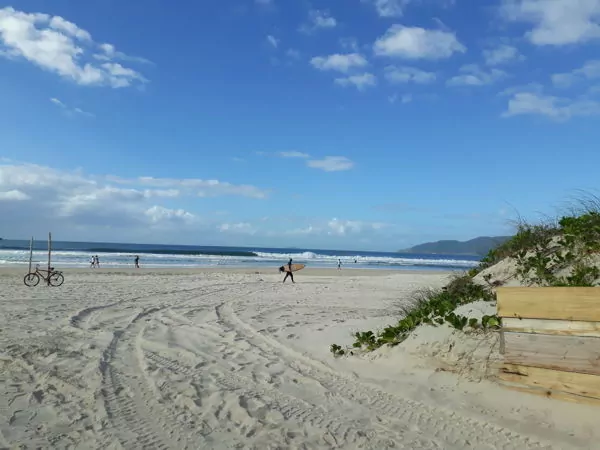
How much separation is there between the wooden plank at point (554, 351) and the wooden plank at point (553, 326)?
39 millimetres

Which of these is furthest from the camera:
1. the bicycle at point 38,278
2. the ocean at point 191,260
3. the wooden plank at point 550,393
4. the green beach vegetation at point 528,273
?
the ocean at point 191,260

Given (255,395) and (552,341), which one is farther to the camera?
(255,395)

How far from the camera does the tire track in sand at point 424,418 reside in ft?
12.0

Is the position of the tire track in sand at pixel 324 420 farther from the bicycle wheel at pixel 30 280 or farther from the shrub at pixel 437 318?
the bicycle wheel at pixel 30 280

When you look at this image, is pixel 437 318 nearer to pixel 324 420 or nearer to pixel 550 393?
pixel 550 393

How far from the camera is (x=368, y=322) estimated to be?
8531 mm

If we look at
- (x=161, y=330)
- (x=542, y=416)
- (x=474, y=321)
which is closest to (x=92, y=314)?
(x=161, y=330)

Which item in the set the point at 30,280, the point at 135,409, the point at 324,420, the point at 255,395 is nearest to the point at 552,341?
the point at 324,420

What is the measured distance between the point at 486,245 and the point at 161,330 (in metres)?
6.40

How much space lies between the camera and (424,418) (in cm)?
418

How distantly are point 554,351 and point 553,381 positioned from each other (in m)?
0.27

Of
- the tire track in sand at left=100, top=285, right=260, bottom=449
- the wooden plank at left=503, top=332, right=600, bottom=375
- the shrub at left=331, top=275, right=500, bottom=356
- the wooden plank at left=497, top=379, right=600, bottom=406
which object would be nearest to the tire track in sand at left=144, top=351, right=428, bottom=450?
the tire track in sand at left=100, top=285, right=260, bottom=449

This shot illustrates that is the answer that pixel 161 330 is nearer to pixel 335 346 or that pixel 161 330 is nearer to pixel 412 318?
pixel 335 346

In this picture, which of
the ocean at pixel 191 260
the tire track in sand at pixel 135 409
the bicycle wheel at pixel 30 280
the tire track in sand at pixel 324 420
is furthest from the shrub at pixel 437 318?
the ocean at pixel 191 260
